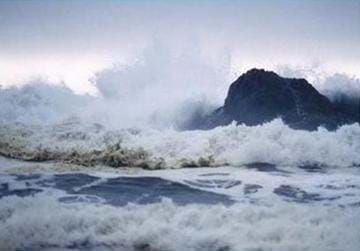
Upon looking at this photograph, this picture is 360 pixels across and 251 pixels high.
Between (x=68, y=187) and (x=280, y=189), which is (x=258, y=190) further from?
(x=68, y=187)

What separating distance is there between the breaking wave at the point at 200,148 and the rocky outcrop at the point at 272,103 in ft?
10.8

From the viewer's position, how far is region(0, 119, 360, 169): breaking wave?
1212 cm

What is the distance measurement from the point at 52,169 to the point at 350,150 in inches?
246

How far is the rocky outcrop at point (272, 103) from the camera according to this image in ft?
55.4

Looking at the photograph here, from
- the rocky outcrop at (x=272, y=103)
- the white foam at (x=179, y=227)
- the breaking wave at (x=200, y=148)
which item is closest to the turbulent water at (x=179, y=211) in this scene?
the white foam at (x=179, y=227)

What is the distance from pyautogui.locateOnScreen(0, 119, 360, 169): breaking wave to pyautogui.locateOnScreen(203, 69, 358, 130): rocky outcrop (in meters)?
3.29

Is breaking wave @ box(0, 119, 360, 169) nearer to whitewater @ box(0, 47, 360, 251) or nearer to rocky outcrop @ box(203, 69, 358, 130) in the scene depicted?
whitewater @ box(0, 47, 360, 251)

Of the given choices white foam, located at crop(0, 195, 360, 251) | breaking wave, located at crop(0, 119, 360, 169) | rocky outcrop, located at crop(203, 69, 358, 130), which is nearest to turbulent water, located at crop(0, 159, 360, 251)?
white foam, located at crop(0, 195, 360, 251)

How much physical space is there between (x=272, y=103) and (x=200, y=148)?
5.30m

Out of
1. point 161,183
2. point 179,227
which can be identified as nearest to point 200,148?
point 161,183

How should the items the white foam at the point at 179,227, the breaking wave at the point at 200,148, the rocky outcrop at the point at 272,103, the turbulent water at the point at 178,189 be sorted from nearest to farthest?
the white foam at the point at 179,227 < the turbulent water at the point at 178,189 < the breaking wave at the point at 200,148 < the rocky outcrop at the point at 272,103

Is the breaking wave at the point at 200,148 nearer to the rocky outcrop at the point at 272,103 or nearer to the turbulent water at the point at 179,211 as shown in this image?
the turbulent water at the point at 179,211

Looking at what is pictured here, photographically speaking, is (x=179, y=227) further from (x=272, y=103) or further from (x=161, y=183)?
(x=272, y=103)

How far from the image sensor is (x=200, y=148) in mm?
12781
